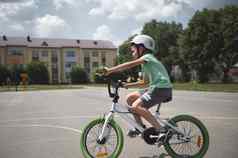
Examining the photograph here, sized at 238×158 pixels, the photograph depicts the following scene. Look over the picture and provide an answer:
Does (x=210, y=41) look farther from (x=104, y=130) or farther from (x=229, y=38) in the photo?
(x=104, y=130)

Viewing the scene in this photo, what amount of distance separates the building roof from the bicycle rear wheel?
9337 cm

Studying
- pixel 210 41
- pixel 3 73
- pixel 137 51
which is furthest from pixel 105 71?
pixel 3 73

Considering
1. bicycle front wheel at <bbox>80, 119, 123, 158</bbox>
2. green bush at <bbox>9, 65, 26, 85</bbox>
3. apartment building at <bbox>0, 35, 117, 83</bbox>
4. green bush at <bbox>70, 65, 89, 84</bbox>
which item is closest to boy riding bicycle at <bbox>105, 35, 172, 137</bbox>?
bicycle front wheel at <bbox>80, 119, 123, 158</bbox>

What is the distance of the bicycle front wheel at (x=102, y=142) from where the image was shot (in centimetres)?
515

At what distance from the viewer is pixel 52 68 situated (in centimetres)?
10344

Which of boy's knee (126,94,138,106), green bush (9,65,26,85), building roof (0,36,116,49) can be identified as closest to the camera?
boy's knee (126,94,138,106)

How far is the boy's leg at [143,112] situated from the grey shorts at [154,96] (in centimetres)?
7

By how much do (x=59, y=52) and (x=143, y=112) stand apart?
9877 cm

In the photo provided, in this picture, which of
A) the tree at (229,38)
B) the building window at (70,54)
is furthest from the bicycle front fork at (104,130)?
the building window at (70,54)

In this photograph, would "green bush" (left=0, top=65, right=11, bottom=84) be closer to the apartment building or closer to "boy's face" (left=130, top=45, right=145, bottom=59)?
the apartment building

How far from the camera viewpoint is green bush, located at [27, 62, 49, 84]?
80.4m

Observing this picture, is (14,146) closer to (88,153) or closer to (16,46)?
(88,153)

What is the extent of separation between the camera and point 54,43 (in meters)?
101

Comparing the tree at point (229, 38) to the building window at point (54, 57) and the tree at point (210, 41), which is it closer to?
the tree at point (210, 41)
